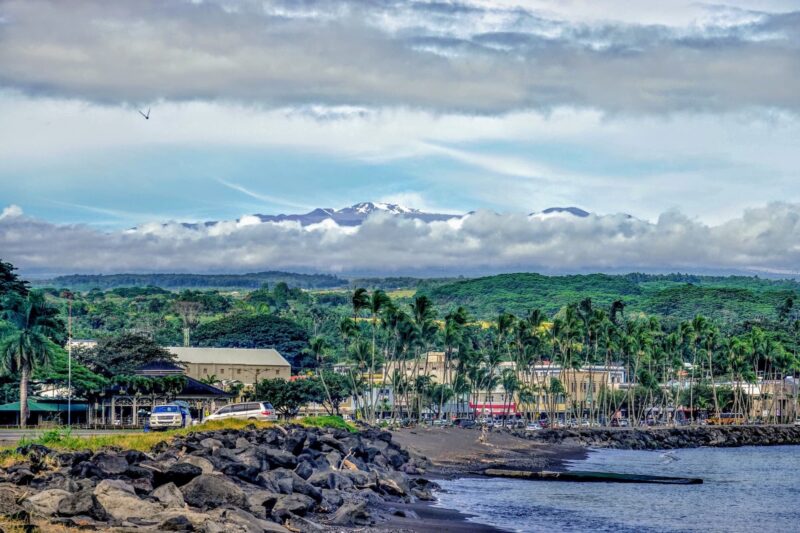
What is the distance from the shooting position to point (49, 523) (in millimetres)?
20891

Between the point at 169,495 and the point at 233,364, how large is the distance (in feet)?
513

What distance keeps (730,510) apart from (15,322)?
55288 millimetres

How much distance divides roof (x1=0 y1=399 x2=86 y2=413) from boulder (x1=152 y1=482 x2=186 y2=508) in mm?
64984

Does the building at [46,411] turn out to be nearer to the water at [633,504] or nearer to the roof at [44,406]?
the roof at [44,406]

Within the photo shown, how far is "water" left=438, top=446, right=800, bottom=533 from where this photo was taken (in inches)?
1577

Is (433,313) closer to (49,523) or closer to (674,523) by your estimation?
(674,523)

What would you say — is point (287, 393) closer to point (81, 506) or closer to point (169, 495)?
point (169, 495)

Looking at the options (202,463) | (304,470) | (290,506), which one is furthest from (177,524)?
(304,470)

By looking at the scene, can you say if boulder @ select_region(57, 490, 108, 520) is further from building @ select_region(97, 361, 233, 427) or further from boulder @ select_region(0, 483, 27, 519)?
building @ select_region(97, 361, 233, 427)

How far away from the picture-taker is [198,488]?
25.6 m

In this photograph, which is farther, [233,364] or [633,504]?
[233,364]

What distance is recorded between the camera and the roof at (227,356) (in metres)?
175

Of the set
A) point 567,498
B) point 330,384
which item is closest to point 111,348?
point 330,384

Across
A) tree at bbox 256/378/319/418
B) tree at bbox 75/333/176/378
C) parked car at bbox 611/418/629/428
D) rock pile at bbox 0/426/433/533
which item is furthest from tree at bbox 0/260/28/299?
parked car at bbox 611/418/629/428
